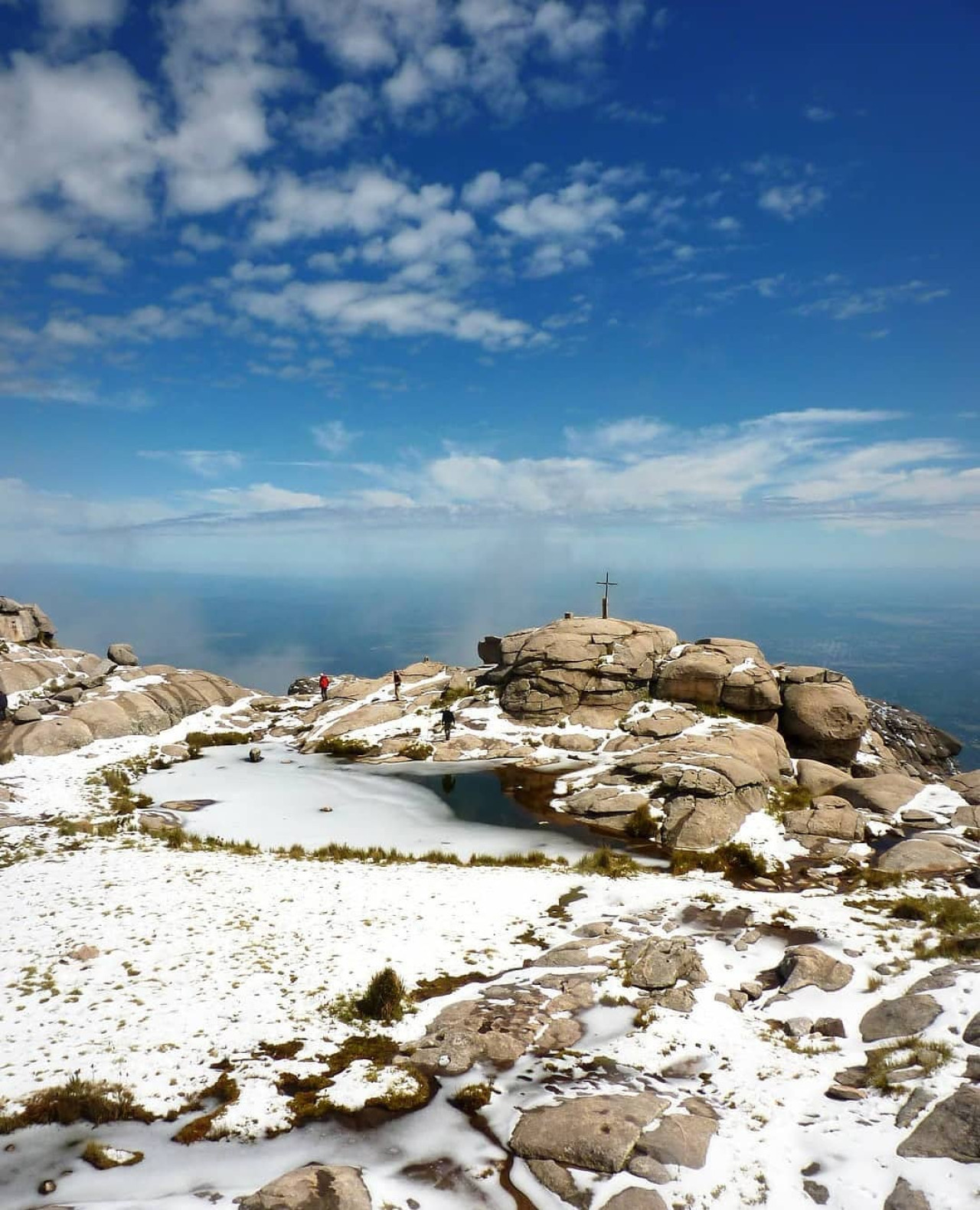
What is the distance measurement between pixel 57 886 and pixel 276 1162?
15.8 metres

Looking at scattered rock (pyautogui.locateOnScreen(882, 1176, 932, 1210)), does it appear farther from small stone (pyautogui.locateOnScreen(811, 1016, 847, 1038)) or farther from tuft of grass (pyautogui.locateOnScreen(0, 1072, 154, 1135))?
tuft of grass (pyautogui.locateOnScreen(0, 1072, 154, 1135))

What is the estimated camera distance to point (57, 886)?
803 inches

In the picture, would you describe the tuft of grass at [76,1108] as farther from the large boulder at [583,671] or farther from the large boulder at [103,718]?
the large boulder at [103,718]

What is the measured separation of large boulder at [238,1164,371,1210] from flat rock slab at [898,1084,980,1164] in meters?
7.68

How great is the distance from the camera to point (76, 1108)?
10.1 meters

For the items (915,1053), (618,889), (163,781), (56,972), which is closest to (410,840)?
(618,889)

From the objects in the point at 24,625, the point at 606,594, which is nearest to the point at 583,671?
the point at 606,594

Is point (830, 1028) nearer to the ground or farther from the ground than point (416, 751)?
farther from the ground

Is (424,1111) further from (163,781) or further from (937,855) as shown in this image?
(163,781)

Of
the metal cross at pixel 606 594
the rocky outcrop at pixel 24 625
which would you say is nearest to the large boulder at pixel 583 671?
the metal cross at pixel 606 594

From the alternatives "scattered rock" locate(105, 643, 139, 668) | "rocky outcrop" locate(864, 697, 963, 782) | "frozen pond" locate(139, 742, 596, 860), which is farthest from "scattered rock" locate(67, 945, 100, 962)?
"rocky outcrop" locate(864, 697, 963, 782)

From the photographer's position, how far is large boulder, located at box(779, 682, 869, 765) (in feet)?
135

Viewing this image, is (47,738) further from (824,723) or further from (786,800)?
(824,723)

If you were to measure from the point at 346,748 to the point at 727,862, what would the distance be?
2604 cm
